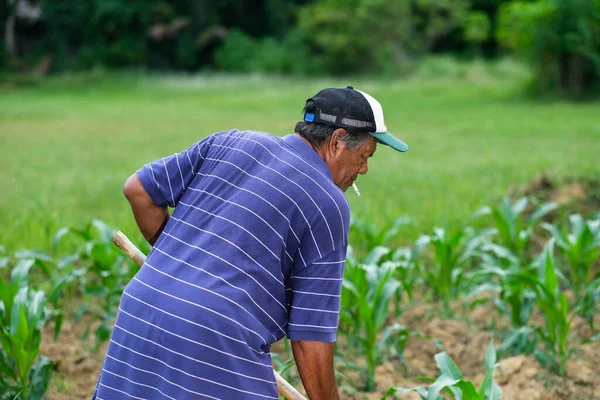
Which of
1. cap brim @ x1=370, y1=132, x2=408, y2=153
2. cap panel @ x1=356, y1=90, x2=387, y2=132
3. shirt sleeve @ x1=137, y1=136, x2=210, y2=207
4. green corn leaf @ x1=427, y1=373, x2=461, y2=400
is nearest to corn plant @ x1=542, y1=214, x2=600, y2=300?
green corn leaf @ x1=427, y1=373, x2=461, y2=400

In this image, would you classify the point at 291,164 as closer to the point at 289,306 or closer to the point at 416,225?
the point at 289,306

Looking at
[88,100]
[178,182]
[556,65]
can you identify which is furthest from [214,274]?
[88,100]

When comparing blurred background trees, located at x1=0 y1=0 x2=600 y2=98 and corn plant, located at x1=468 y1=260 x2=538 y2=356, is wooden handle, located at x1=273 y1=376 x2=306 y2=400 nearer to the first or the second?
corn plant, located at x1=468 y1=260 x2=538 y2=356

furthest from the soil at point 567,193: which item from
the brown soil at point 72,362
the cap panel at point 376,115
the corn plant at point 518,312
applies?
the cap panel at point 376,115

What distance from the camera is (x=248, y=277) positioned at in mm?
2414

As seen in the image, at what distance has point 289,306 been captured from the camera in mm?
2553

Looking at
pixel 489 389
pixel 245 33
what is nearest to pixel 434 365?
pixel 489 389

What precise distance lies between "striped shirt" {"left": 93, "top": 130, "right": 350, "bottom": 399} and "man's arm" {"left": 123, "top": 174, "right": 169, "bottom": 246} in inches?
12.1

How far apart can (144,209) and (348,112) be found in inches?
32.3

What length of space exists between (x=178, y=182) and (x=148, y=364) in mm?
625

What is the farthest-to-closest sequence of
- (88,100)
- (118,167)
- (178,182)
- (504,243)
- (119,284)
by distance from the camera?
(88,100) < (118,167) < (504,243) < (119,284) < (178,182)

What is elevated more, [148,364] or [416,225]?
[148,364]

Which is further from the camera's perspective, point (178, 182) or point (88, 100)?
point (88, 100)

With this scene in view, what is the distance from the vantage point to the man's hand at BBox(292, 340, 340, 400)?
2.44 m
